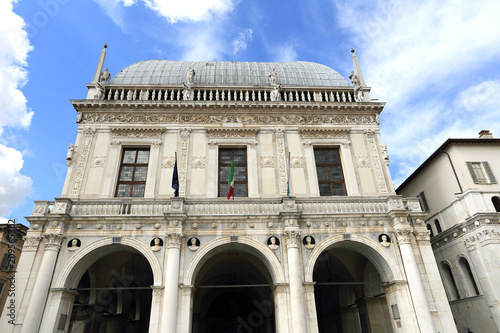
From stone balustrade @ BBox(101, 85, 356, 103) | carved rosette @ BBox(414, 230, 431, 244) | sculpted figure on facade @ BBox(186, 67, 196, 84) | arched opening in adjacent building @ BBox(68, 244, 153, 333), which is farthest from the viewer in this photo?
sculpted figure on facade @ BBox(186, 67, 196, 84)

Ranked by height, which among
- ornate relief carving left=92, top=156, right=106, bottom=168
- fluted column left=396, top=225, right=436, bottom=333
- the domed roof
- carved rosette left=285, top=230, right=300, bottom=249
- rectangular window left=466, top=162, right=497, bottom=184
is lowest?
fluted column left=396, top=225, right=436, bottom=333

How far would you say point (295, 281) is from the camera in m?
14.0

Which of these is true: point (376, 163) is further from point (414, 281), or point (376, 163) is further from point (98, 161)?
point (98, 161)

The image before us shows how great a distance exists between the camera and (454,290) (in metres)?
19.9

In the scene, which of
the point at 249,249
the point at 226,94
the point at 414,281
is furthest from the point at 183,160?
the point at 414,281

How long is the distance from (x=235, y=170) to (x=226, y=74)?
797 cm

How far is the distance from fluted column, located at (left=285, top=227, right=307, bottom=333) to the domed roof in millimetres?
11568

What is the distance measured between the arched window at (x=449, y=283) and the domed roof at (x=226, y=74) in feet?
45.0

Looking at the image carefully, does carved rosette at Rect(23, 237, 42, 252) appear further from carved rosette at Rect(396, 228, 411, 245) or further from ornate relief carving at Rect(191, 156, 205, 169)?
carved rosette at Rect(396, 228, 411, 245)

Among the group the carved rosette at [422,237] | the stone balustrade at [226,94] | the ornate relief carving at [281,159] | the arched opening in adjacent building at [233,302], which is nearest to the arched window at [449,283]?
the carved rosette at [422,237]

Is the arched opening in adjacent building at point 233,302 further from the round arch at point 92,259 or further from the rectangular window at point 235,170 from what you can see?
the round arch at point 92,259

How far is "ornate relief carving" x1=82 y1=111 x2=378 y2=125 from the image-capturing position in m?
19.4

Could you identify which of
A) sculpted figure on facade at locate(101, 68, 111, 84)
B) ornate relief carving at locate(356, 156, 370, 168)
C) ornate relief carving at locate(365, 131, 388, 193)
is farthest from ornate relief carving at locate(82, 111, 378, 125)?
sculpted figure on facade at locate(101, 68, 111, 84)

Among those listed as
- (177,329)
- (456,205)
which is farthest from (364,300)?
(177,329)
